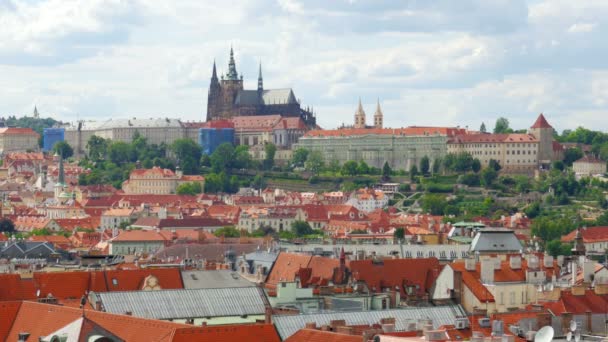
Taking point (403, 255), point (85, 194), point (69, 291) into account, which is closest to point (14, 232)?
point (85, 194)

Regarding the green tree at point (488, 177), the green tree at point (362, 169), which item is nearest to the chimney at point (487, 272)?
the green tree at point (488, 177)

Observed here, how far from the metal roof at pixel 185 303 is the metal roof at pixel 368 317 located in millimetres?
4715

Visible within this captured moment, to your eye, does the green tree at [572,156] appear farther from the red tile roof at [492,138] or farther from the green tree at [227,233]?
the green tree at [227,233]

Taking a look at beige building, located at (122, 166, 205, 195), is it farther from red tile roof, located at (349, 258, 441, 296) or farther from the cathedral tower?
red tile roof, located at (349, 258, 441, 296)

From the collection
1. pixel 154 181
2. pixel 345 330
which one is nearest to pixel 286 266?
pixel 345 330

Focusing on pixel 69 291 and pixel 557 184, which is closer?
pixel 69 291

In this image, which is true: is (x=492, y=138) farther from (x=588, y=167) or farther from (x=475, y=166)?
(x=588, y=167)

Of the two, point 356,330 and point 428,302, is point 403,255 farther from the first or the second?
point 356,330

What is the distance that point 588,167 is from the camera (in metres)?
177

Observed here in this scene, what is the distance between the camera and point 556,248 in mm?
105062

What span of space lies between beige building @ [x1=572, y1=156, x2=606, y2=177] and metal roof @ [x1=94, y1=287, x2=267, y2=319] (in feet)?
443

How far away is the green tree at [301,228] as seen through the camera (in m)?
137

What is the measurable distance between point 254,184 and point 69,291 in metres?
146

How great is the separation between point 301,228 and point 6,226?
2437 centimetres
